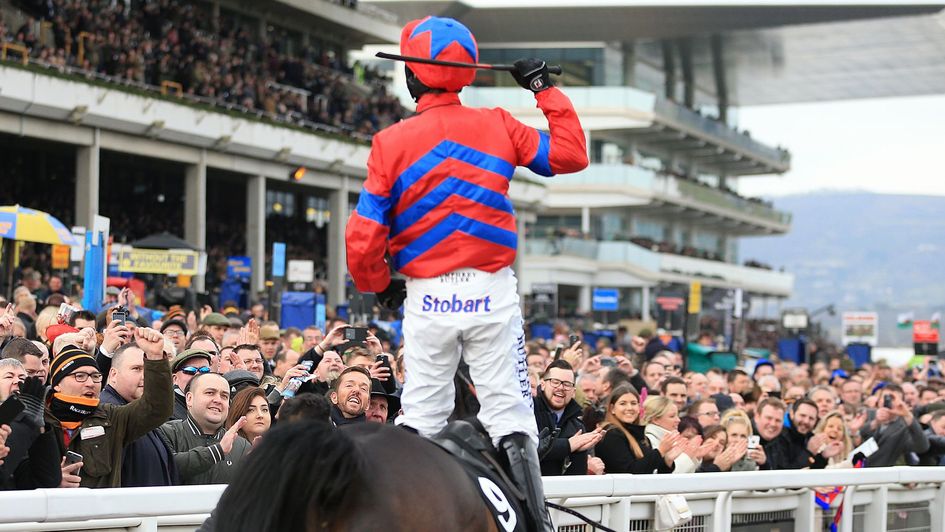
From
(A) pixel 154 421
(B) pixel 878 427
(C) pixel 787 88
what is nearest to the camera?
(A) pixel 154 421

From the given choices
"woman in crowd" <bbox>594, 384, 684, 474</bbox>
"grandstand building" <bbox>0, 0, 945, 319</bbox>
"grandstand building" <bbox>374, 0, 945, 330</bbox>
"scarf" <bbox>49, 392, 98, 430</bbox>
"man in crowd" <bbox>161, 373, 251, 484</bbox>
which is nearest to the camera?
"scarf" <bbox>49, 392, 98, 430</bbox>

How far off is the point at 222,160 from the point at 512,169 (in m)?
26.9

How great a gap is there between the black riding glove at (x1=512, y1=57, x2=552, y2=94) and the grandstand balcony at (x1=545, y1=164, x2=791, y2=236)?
44697 mm

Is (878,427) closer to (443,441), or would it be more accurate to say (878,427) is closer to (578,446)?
(578,446)

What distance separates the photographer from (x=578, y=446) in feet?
22.8

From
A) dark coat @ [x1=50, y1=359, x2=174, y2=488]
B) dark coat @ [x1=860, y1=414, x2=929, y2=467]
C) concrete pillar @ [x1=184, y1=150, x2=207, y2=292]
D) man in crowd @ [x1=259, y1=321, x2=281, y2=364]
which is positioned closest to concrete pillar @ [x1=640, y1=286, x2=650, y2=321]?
concrete pillar @ [x1=184, y1=150, x2=207, y2=292]

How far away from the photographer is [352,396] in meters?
7.13

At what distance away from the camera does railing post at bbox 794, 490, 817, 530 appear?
7891mm

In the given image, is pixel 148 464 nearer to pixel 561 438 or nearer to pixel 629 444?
pixel 561 438

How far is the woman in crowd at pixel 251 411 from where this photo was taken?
6773mm

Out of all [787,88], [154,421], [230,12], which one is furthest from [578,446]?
[787,88]

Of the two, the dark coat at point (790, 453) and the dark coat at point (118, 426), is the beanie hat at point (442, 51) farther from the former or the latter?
the dark coat at point (790, 453)

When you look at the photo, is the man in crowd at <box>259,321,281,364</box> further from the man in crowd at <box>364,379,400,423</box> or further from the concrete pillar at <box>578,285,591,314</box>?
the concrete pillar at <box>578,285,591,314</box>

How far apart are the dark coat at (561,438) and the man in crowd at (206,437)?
1436 mm
